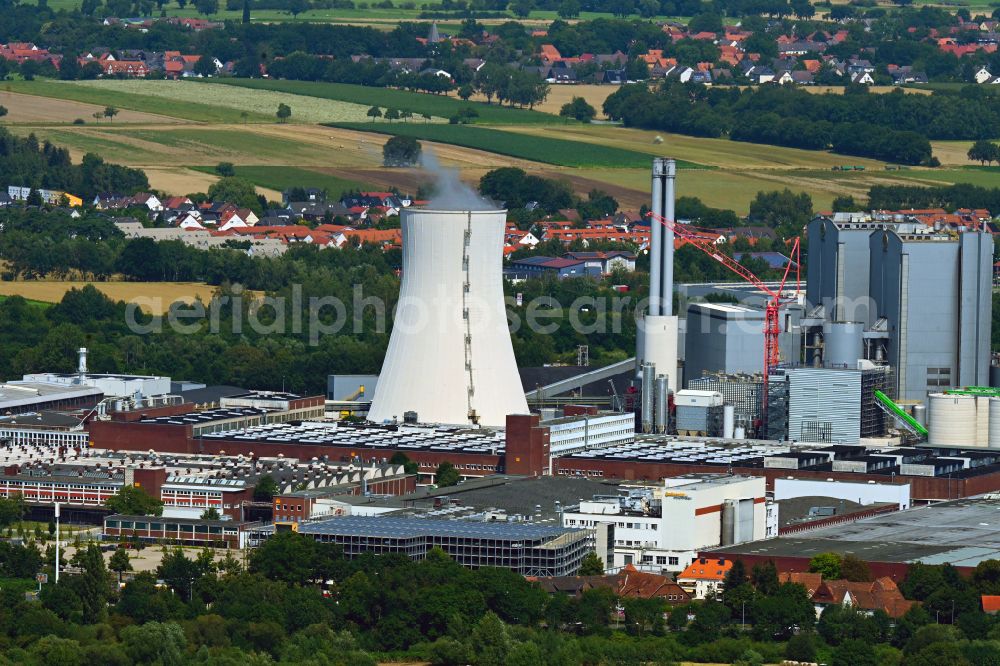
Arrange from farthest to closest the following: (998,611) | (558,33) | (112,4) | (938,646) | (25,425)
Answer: (112,4) < (558,33) < (25,425) < (998,611) < (938,646)

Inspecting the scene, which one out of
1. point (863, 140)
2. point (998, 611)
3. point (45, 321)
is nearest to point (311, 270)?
point (45, 321)

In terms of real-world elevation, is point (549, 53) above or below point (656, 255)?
above

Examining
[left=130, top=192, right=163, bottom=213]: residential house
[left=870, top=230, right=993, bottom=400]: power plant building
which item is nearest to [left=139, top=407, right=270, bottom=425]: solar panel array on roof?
[left=870, top=230, right=993, bottom=400]: power plant building

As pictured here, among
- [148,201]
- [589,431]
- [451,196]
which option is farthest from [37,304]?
[589,431]

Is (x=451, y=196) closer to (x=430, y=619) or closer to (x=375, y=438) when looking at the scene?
(x=375, y=438)

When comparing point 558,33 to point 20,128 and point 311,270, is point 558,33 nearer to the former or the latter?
point 20,128

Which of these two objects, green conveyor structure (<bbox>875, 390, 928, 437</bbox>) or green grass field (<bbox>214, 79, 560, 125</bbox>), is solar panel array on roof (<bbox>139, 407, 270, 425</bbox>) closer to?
green conveyor structure (<bbox>875, 390, 928, 437</bbox>)
